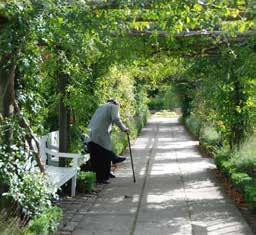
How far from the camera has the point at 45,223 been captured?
19.2 feet

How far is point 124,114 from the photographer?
1638cm

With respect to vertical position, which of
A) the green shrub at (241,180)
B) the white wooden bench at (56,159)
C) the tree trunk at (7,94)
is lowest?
the green shrub at (241,180)

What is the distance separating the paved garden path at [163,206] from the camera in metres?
7.08

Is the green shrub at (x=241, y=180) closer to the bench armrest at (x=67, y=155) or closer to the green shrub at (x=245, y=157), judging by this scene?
the green shrub at (x=245, y=157)

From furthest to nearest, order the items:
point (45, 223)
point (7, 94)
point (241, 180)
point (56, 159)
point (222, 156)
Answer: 1. point (222, 156)
2. point (56, 159)
3. point (241, 180)
4. point (7, 94)
5. point (45, 223)

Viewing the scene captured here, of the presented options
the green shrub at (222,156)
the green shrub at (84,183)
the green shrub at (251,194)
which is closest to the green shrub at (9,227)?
the green shrub at (251,194)

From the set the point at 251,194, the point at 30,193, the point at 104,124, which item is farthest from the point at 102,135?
the point at 30,193

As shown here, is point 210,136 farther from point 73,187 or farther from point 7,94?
point 7,94

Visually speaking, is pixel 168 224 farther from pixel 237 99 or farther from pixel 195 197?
pixel 237 99

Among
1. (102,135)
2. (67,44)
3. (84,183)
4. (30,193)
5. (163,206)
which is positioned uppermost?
(67,44)

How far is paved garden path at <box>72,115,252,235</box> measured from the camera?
7076 mm

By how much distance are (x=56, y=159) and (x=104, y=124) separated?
48.9 inches

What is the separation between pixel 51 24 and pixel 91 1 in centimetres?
55

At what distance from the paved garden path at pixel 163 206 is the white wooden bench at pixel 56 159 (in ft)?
2.02
